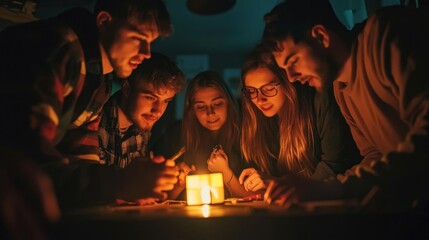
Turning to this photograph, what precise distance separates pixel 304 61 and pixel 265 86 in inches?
9.4

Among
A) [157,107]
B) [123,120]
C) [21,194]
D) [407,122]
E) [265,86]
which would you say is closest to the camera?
[21,194]

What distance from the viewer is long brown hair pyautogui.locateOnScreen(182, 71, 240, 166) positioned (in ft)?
5.05

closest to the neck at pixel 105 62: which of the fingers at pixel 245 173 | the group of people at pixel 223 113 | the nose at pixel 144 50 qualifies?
the group of people at pixel 223 113

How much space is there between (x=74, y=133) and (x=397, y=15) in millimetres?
1069

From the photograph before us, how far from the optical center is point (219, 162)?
146 cm

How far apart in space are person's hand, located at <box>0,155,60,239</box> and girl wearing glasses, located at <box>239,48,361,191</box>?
0.75 metres

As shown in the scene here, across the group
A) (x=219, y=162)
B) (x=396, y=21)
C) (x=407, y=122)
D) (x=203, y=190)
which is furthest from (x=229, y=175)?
(x=396, y=21)

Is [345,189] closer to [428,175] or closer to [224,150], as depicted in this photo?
[428,175]

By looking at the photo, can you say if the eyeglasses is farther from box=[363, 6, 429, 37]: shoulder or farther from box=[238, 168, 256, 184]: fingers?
box=[363, 6, 429, 37]: shoulder

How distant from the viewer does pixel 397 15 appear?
38.7 inches

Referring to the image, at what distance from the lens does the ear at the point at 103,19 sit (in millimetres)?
1126

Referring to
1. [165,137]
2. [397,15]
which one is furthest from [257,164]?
[397,15]

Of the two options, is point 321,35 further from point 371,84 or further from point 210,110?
point 210,110

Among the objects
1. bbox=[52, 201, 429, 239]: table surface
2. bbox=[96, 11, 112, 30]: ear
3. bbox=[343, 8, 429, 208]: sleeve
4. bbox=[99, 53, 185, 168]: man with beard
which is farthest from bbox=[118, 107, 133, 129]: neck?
bbox=[343, 8, 429, 208]: sleeve
